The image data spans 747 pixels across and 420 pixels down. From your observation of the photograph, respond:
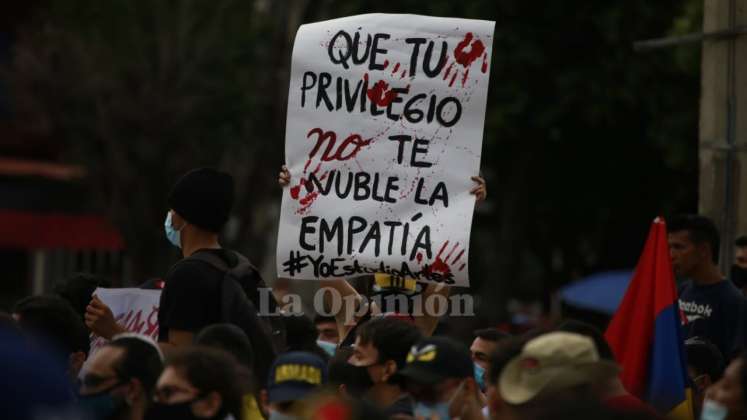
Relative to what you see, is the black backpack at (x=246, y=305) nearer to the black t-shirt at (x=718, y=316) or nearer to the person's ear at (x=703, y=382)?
the person's ear at (x=703, y=382)

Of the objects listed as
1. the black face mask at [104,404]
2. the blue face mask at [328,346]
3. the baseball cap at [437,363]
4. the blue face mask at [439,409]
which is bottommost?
the blue face mask at [328,346]

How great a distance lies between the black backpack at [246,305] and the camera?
699 cm

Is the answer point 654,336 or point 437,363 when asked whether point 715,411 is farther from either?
point 654,336

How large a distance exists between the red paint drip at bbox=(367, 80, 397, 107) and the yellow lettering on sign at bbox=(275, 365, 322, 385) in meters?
2.55

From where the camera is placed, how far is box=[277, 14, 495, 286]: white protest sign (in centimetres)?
843

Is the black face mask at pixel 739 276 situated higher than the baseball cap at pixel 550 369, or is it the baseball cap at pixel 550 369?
the baseball cap at pixel 550 369

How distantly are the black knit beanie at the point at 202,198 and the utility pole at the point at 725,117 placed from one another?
15.9ft

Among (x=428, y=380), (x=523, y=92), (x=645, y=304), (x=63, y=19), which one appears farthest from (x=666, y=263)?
(x=63, y=19)

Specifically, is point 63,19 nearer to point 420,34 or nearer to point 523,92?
point 523,92

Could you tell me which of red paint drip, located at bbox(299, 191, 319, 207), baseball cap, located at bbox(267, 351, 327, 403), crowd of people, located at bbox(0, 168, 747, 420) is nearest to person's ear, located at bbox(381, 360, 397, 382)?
crowd of people, located at bbox(0, 168, 747, 420)

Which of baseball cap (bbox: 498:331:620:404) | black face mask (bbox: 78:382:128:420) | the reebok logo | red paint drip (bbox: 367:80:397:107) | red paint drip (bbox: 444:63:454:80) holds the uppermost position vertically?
red paint drip (bbox: 444:63:454:80)

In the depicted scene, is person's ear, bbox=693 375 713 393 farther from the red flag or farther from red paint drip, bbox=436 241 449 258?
red paint drip, bbox=436 241 449 258

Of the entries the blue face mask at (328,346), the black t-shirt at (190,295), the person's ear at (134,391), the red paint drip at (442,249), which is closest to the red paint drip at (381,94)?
the red paint drip at (442,249)

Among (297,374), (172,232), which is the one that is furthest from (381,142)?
(297,374)
